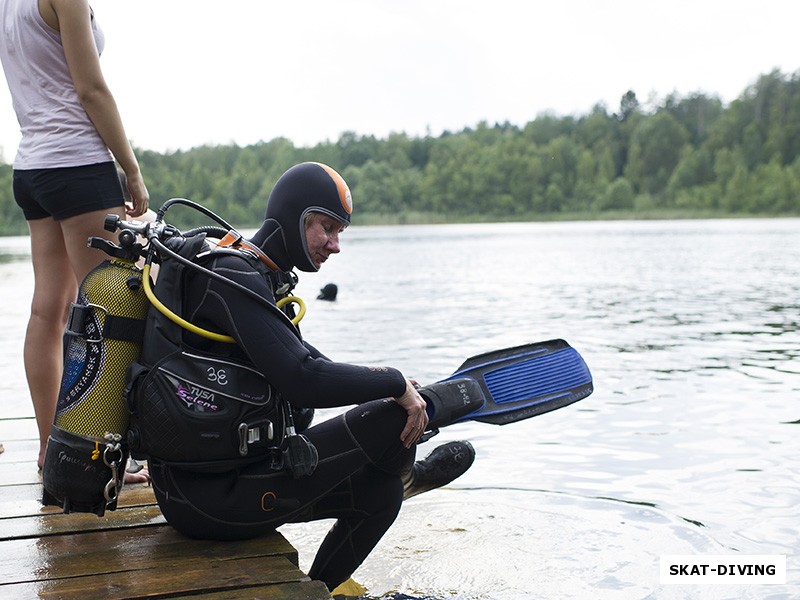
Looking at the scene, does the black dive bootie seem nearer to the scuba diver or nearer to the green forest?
the scuba diver

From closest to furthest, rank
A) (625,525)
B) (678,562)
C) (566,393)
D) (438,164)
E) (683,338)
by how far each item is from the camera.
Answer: (566,393) → (678,562) → (625,525) → (683,338) → (438,164)

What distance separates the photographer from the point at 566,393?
3830 millimetres

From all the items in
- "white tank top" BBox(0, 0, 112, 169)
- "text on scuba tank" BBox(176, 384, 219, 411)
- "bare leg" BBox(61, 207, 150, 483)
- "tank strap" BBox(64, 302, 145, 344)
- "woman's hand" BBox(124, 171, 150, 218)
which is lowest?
"text on scuba tank" BBox(176, 384, 219, 411)

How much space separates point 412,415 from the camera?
10.6 feet

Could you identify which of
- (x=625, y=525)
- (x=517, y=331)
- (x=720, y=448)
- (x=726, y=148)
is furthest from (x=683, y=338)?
(x=726, y=148)

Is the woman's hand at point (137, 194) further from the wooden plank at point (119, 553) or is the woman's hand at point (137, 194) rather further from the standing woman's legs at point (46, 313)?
the wooden plank at point (119, 553)

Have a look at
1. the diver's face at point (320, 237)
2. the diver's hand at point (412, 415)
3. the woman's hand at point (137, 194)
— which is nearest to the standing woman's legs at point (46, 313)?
the woman's hand at point (137, 194)

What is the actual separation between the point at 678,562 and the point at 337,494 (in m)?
1.95

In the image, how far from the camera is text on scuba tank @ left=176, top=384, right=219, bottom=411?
2920 millimetres

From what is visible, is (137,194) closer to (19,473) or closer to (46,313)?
(46,313)

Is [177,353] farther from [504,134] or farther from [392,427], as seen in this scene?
[504,134]

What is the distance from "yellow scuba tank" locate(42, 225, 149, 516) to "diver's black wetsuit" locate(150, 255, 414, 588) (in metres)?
0.19

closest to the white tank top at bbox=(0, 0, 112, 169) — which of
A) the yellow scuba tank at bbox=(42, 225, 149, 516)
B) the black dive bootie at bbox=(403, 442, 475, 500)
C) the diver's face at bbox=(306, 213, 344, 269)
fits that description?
the yellow scuba tank at bbox=(42, 225, 149, 516)

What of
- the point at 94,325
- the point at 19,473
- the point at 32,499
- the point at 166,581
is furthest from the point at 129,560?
the point at 19,473
